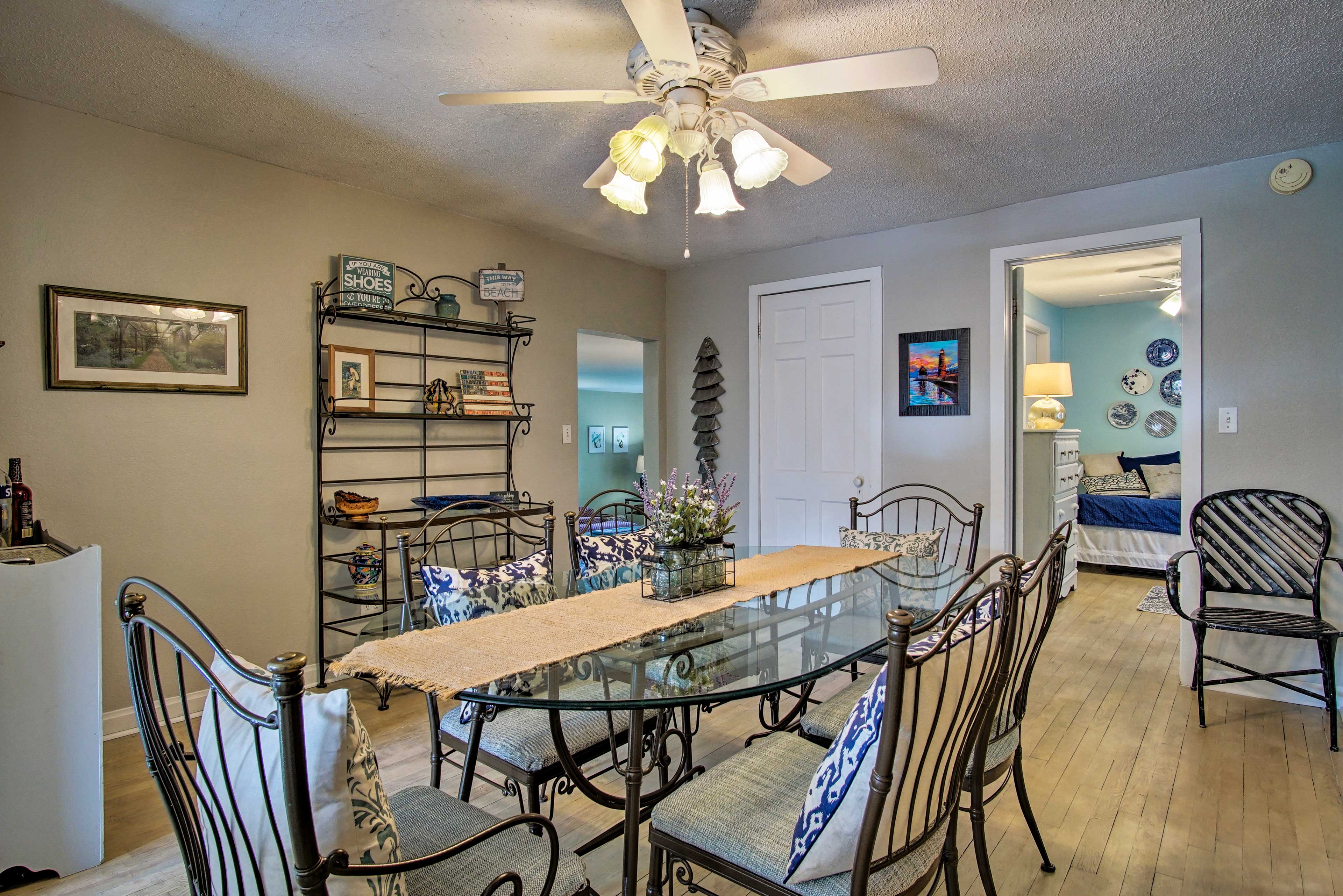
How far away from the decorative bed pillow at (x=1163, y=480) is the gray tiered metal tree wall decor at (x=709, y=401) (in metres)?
3.93

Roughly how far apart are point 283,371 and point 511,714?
2.10m

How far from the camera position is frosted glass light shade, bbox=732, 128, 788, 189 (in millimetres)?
1990

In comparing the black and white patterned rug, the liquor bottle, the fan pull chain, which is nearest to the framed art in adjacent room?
the fan pull chain

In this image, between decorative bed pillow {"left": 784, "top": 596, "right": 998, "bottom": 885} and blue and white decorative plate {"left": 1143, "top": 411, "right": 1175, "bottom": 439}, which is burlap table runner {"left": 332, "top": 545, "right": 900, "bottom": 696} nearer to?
decorative bed pillow {"left": 784, "top": 596, "right": 998, "bottom": 885}

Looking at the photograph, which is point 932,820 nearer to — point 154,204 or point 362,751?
point 362,751

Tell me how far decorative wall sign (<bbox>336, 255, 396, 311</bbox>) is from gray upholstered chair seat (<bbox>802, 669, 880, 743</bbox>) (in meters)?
2.51

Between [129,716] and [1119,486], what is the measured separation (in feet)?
22.4

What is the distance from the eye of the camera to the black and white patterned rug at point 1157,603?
4676 mm

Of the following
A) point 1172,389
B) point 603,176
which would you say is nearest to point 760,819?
point 603,176

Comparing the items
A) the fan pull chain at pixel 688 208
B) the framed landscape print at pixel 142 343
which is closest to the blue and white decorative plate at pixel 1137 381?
the fan pull chain at pixel 688 208

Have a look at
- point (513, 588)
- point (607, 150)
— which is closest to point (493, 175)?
point (607, 150)

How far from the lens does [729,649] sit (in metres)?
1.68

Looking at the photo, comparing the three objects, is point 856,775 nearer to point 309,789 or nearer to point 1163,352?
point 309,789

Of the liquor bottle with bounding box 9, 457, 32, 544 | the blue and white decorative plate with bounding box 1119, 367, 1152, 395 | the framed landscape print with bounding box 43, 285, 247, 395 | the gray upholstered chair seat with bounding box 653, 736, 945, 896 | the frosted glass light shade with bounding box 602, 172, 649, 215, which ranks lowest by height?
the gray upholstered chair seat with bounding box 653, 736, 945, 896
